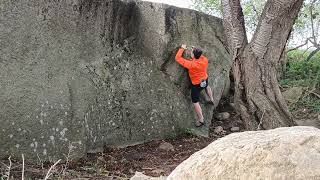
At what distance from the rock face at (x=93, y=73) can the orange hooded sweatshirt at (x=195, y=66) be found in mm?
230

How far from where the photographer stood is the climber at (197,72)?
870 centimetres

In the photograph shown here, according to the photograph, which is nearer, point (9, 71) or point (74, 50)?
point (9, 71)

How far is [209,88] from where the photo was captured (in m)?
9.47

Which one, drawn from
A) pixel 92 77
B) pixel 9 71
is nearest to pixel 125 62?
pixel 92 77

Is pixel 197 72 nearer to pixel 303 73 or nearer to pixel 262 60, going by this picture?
pixel 262 60

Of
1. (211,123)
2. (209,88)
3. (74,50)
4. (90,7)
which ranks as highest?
(90,7)

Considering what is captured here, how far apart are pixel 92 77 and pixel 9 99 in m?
1.50

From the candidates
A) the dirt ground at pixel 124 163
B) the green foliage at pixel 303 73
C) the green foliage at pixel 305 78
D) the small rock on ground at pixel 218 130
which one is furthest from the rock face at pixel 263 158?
the green foliage at pixel 303 73

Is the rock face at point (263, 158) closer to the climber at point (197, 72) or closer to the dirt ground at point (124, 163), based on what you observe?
the dirt ground at point (124, 163)

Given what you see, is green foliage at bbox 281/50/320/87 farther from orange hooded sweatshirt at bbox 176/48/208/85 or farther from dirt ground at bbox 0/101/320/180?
orange hooded sweatshirt at bbox 176/48/208/85

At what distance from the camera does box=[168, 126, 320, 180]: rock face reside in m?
2.93

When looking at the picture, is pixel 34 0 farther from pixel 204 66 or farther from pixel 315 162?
pixel 315 162

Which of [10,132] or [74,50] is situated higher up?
[74,50]

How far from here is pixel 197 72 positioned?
8.89 m
